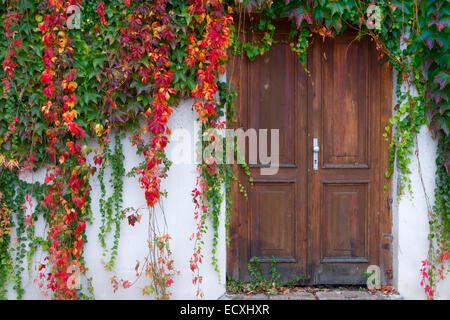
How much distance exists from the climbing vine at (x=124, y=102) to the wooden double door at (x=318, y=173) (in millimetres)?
273

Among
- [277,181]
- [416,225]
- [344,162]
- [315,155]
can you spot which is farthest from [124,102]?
[416,225]

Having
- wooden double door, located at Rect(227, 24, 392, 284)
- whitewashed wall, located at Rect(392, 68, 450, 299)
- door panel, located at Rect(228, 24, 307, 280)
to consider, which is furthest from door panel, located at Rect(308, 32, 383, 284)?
whitewashed wall, located at Rect(392, 68, 450, 299)

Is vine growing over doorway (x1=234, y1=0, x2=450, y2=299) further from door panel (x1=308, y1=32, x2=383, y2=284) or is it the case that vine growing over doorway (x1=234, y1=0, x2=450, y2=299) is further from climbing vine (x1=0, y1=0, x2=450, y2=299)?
door panel (x1=308, y1=32, x2=383, y2=284)

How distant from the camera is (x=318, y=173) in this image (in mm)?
3910

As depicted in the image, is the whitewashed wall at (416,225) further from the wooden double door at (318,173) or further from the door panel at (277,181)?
the door panel at (277,181)

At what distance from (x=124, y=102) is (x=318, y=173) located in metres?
1.82

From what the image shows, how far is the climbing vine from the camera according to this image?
3484mm

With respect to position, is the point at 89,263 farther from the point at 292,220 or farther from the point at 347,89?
the point at 347,89

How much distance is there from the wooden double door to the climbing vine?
10.7 inches

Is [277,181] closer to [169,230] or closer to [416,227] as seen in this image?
[169,230]

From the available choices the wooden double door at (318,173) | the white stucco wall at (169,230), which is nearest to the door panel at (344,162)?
the wooden double door at (318,173)

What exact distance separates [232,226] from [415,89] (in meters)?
2.00

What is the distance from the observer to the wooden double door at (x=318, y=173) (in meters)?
3.90

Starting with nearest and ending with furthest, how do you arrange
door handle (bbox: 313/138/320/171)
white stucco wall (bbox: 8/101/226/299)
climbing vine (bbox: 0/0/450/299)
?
1. climbing vine (bbox: 0/0/450/299)
2. white stucco wall (bbox: 8/101/226/299)
3. door handle (bbox: 313/138/320/171)
